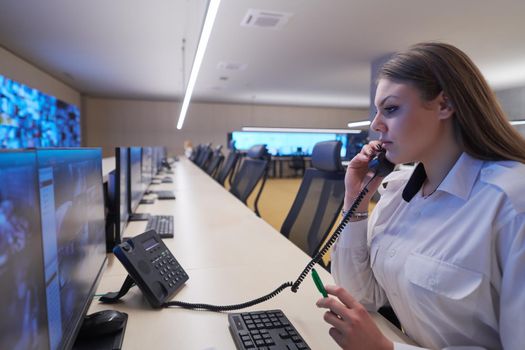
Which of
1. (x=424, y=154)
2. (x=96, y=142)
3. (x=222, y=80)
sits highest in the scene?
(x=222, y=80)

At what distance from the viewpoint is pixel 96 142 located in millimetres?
10586

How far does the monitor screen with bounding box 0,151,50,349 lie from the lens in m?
0.36

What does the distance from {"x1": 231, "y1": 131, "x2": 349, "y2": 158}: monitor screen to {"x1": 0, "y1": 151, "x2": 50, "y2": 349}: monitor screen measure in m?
11.5

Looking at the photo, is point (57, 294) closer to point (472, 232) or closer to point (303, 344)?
point (303, 344)

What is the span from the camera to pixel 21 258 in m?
0.40

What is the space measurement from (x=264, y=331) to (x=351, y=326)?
220 millimetres

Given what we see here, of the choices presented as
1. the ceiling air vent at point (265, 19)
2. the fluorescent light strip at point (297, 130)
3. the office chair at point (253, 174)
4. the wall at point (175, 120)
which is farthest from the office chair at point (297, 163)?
the office chair at point (253, 174)

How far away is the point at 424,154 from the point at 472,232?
246mm

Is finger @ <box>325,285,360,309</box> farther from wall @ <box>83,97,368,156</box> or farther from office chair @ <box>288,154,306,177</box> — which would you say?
office chair @ <box>288,154,306,177</box>

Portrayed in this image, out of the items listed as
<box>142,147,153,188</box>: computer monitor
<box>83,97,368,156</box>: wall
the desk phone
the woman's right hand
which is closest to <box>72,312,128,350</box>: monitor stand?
the desk phone

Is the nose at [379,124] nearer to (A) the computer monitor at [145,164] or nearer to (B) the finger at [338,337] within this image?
(B) the finger at [338,337]

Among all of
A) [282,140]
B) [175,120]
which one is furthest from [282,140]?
[175,120]

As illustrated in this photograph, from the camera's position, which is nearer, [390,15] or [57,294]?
[57,294]

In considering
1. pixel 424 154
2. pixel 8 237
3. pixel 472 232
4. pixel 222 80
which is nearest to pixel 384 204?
pixel 424 154
